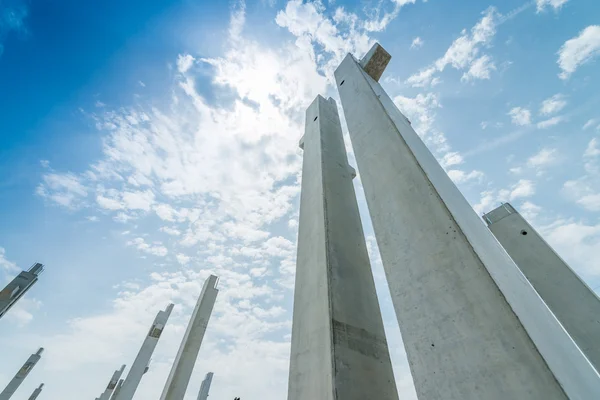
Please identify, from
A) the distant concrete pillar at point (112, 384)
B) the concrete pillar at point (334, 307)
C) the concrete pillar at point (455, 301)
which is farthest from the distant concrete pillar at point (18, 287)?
the distant concrete pillar at point (112, 384)

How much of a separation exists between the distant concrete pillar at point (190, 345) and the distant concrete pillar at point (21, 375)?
11.7m

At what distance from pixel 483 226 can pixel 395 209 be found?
34.0 inches

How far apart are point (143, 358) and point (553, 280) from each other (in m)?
13.9

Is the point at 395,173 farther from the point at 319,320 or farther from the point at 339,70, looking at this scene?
the point at 339,70

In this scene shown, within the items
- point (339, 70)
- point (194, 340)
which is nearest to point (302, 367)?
point (339, 70)

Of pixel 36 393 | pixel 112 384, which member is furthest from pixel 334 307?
pixel 36 393

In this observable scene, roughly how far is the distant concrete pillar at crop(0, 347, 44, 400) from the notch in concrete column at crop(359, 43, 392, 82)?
22.1 m

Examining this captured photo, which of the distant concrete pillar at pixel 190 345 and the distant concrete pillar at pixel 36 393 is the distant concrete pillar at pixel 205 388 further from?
the distant concrete pillar at pixel 36 393

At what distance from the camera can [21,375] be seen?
13.7m

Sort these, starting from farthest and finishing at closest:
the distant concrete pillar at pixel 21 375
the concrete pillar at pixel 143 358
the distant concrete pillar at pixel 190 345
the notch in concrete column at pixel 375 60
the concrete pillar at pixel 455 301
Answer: the distant concrete pillar at pixel 21 375 < the concrete pillar at pixel 143 358 < the distant concrete pillar at pixel 190 345 < the notch in concrete column at pixel 375 60 < the concrete pillar at pixel 455 301

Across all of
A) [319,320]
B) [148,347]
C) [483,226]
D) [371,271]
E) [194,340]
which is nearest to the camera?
[483,226]

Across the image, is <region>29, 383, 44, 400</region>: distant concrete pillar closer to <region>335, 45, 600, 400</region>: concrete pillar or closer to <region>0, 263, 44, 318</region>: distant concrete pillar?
<region>0, 263, 44, 318</region>: distant concrete pillar

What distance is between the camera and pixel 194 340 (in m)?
9.27

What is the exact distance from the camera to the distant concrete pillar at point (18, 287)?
21.5 ft
